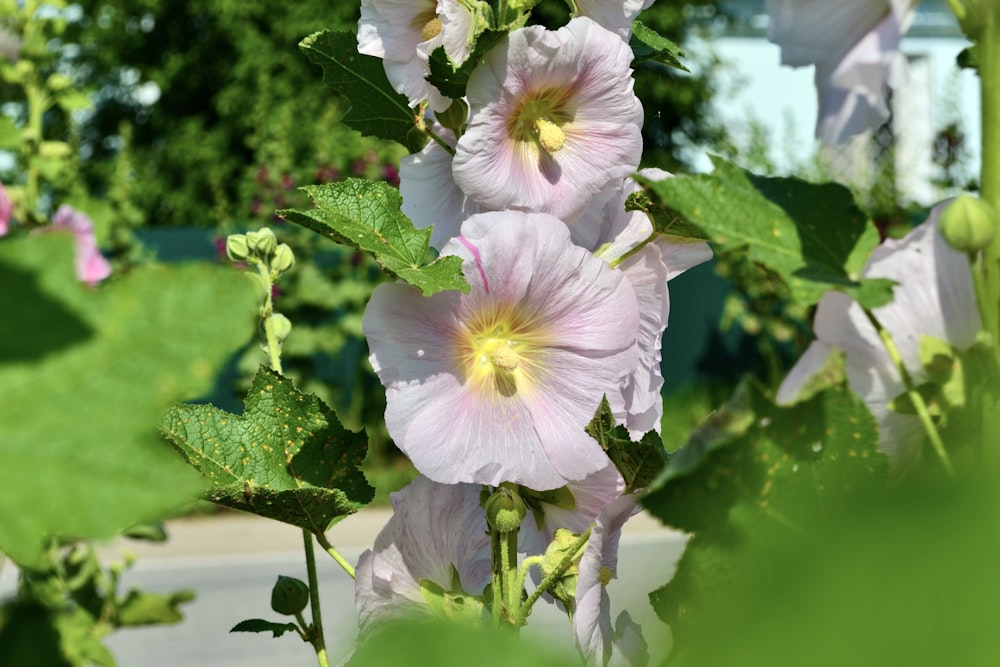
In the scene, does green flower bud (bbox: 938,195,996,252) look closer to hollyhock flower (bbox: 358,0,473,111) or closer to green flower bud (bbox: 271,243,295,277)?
hollyhock flower (bbox: 358,0,473,111)

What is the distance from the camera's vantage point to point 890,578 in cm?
13

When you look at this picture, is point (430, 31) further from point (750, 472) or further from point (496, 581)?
point (750, 472)

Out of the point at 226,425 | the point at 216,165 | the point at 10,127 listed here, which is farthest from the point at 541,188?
the point at 216,165

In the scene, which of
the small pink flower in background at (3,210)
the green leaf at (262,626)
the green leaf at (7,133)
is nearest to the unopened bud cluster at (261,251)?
the green leaf at (262,626)

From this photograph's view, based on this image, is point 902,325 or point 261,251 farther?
point 261,251

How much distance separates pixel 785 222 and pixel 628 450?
199 millimetres

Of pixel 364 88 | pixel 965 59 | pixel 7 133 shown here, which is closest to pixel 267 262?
pixel 364 88

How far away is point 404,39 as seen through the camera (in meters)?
0.65

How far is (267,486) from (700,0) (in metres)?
11.0

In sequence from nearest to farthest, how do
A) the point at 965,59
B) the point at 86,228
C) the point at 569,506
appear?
1. the point at 965,59
2. the point at 569,506
3. the point at 86,228

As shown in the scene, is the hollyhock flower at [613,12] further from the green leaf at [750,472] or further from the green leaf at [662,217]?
the green leaf at [750,472]

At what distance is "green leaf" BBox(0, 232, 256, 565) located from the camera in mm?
195

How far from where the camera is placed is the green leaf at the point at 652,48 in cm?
69

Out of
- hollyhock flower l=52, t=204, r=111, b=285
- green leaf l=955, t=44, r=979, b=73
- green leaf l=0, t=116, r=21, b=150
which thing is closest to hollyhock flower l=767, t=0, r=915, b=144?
green leaf l=955, t=44, r=979, b=73
